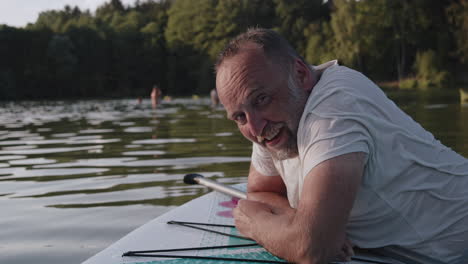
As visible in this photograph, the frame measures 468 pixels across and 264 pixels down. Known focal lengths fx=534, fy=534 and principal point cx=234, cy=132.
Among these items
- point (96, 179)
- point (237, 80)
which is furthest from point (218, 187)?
point (96, 179)

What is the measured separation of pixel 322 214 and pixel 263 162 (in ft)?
3.15

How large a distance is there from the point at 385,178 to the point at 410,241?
32 cm

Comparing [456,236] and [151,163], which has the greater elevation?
[456,236]

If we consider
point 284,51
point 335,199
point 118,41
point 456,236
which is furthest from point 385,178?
point 118,41

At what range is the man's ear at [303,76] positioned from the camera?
2.00 meters

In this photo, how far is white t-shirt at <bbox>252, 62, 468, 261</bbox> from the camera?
175cm

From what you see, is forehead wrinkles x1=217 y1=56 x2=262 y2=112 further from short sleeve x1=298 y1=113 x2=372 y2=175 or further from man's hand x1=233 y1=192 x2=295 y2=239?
man's hand x1=233 y1=192 x2=295 y2=239

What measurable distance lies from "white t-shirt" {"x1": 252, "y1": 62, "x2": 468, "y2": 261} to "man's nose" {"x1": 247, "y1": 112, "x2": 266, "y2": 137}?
0.16 m

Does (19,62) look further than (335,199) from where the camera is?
Yes

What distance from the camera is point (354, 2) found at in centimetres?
5066

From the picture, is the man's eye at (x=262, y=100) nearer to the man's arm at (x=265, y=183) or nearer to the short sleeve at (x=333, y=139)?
the short sleeve at (x=333, y=139)

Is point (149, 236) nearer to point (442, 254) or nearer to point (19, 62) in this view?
point (442, 254)

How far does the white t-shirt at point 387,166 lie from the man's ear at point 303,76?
6 cm

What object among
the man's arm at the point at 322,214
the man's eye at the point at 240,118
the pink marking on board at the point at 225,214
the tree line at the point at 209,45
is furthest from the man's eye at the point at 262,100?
the tree line at the point at 209,45
